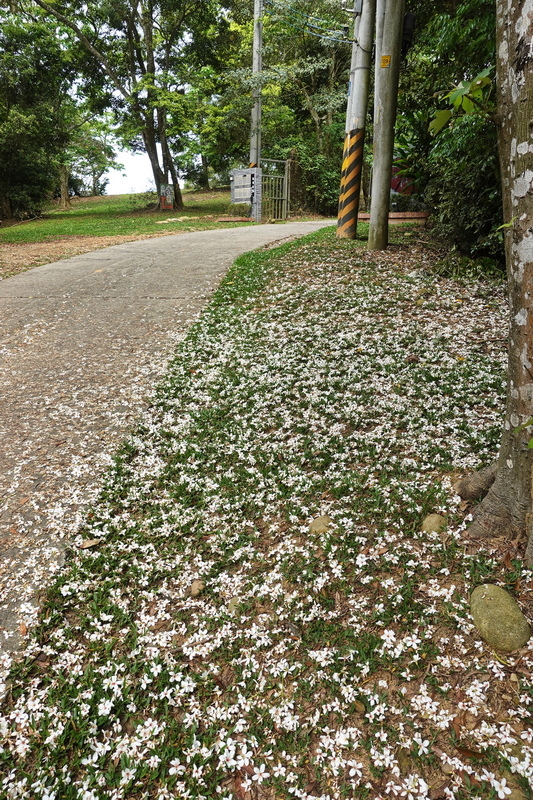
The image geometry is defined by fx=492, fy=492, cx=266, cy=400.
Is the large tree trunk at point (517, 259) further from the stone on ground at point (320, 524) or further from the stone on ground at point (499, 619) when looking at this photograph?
the stone on ground at point (320, 524)

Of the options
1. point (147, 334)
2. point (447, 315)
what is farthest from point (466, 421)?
point (147, 334)

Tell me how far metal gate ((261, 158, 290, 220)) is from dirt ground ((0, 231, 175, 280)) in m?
5.16

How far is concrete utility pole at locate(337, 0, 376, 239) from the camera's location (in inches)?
324

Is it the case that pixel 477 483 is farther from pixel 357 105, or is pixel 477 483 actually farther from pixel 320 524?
pixel 357 105

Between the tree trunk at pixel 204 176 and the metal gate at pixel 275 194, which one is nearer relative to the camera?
the metal gate at pixel 275 194

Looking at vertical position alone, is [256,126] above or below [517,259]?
above

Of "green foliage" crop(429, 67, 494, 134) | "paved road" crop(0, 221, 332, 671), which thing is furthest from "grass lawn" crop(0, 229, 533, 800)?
"green foliage" crop(429, 67, 494, 134)

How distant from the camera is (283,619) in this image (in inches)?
80.1

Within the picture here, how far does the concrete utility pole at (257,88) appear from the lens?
16406 mm

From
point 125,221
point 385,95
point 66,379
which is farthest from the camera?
point 125,221

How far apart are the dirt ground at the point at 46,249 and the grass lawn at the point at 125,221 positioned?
35.8 inches

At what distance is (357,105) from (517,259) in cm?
779

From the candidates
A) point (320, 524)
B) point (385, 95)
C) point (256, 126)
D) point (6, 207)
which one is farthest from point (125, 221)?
point (320, 524)

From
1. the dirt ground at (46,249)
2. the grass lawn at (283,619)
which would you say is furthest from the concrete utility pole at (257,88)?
the grass lawn at (283,619)
